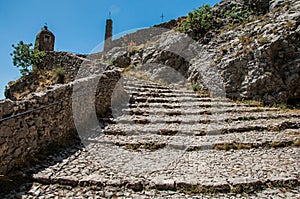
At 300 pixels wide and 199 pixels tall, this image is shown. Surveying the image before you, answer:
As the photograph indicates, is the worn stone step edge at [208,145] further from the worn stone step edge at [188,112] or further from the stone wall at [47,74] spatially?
the stone wall at [47,74]

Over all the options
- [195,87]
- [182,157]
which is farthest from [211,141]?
[195,87]

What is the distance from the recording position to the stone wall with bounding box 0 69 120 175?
10.7ft

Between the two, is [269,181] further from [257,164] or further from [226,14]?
[226,14]

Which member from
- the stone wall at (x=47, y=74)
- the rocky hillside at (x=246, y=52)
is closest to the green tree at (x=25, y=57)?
the stone wall at (x=47, y=74)

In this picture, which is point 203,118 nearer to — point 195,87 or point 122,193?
point 195,87

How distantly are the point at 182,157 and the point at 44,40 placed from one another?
13782 millimetres

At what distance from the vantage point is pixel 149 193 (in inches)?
125

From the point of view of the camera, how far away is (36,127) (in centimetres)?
394

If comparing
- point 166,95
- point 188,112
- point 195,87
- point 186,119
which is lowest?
point 186,119

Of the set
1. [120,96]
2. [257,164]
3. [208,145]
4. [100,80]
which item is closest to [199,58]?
[120,96]

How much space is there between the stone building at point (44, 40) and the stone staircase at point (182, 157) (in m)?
10.3

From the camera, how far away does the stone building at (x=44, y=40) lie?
1407cm

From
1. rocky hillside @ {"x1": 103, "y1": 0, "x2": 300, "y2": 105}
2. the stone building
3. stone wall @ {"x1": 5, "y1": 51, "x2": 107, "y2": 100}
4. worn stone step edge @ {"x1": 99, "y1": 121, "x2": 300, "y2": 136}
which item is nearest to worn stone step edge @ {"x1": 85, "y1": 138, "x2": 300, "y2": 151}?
worn stone step edge @ {"x1": 99, "y1": 121, "x2": 300, "y2": 136}

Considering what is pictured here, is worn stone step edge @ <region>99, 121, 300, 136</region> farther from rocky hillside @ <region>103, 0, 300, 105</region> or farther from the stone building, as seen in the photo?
the stone building
